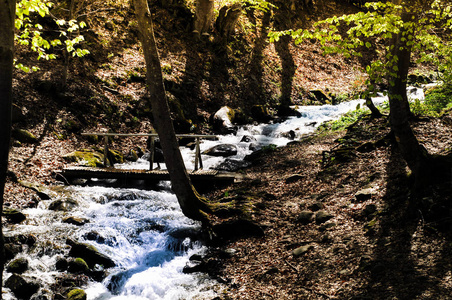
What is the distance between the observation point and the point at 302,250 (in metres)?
5.57

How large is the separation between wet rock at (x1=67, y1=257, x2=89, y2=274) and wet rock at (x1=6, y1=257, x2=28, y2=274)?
2.20 ft

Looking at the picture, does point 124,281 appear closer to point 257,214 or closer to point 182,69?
point 257,214

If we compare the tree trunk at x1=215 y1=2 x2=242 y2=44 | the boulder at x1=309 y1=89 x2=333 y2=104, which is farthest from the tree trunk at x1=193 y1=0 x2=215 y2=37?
the boulder at x1=309 y1=89 x2=333 y2=104

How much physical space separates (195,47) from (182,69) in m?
2.40

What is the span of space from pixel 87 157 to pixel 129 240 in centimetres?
521

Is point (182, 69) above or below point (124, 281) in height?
above

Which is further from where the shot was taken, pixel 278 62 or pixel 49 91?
pixel 278 62

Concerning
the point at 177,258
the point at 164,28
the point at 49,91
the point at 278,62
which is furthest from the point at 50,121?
Result: the point at 278,62

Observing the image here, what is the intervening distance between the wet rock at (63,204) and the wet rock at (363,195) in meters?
6.47

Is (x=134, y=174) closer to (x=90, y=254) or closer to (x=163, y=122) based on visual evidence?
(x=163, y=122)

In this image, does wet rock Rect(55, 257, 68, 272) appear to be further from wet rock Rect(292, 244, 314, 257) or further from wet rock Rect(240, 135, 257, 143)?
wet rock Rect(240, 135, 257, 143)

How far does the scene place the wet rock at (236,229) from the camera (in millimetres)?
6793

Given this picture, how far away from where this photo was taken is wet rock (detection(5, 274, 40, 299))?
Answer: 4.86 meters

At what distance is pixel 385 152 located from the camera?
8062 mm
